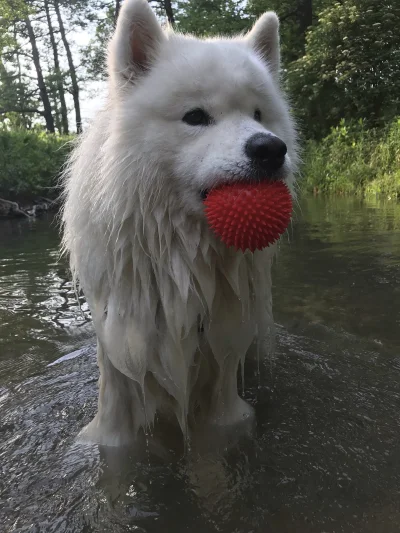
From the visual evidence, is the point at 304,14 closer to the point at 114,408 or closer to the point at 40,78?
the point at 40,78

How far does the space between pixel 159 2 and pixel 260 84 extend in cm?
2011

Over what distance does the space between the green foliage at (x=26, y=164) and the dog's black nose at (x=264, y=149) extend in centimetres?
1388

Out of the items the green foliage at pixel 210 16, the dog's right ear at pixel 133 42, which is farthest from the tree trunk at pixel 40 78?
Answer: the dog's right ear at pixel 133 42

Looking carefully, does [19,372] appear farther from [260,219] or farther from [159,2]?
[159,2]

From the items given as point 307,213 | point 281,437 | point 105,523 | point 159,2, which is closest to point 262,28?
point 281,437

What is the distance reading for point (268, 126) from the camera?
2445mm

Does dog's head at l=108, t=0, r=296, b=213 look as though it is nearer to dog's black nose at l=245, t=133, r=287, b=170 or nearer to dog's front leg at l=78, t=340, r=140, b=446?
dog's black nose at l=245, t=133, r=287, b=170

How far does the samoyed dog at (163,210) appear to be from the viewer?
211cm

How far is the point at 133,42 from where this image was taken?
228 cm

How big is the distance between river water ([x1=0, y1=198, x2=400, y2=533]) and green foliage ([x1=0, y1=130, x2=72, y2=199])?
1204 centimetres

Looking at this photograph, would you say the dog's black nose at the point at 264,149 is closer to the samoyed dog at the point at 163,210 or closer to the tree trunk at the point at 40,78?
the samoyed dog at the point at 163,210

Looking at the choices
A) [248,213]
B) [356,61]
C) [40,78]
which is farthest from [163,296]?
[40,78]

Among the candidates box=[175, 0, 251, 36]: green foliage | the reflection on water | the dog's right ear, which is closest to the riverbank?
box=[175, 0, 251, 36]: green foliage

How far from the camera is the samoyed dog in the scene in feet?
6.93
